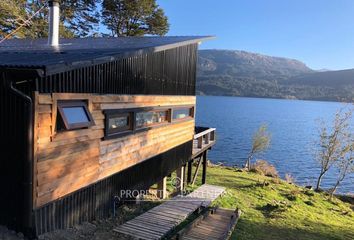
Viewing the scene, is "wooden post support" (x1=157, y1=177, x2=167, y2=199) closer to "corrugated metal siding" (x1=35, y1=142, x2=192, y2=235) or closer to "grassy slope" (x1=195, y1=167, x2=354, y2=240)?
"corrugated metal siding" (x1=35, y1=142, x2=192, y2=235)

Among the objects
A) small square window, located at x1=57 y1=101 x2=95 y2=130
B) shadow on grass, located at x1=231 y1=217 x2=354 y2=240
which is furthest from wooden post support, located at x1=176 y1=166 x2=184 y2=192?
small square window, located at x1=57 y1=101 x2=95 y2=130

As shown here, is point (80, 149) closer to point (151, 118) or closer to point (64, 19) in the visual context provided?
point (151, 118)

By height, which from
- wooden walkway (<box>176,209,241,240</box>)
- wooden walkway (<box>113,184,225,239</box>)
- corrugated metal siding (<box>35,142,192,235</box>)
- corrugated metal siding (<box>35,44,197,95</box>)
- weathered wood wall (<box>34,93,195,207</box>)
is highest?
corrugated metal siding (<box>35,44,197,95</box>)

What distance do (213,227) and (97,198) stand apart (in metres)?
3.78

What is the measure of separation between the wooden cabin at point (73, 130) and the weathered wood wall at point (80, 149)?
0.07ft

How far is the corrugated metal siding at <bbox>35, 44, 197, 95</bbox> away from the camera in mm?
7215

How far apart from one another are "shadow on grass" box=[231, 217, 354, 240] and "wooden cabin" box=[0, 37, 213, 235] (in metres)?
3.68

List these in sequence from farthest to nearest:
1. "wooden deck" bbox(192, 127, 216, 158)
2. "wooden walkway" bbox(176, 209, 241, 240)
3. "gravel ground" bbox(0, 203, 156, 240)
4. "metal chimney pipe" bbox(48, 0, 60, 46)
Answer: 1. "wooden deck" bbox(192, 127, 216, 158)
2. "metal chimney pipe" bbox(48, 0, 60, 46)
3. "wooden walkway" bbox(176, 209, 241, 240)
4. "gravel ground" bbox(0, 203, 156, 240)

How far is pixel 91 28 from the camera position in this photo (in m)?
32.3

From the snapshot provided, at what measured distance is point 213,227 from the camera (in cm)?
1028

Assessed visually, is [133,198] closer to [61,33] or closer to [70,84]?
[70,84]

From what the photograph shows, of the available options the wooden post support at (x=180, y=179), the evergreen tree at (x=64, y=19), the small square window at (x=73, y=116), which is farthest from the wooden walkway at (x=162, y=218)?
the evergreen tree at (x=64, y=19)

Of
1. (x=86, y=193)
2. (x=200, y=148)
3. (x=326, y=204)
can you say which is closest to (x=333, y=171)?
(x=326, y=204)

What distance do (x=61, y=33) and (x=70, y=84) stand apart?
2011 centimetres
